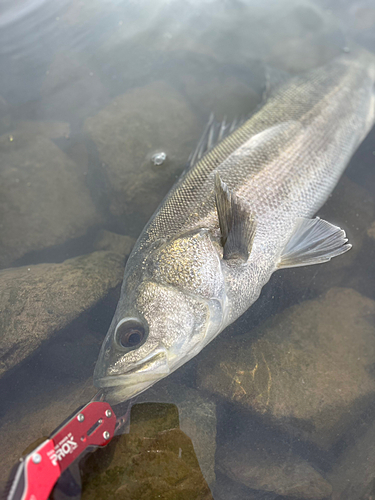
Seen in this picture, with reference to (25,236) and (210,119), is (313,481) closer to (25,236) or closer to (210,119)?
(25,236)

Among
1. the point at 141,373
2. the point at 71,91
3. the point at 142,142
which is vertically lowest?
the point at 141,373

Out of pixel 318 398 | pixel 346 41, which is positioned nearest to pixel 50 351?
pixel 318 398

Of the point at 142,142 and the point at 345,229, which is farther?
the point at 142,142

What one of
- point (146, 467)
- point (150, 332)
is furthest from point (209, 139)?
point (146, 467)

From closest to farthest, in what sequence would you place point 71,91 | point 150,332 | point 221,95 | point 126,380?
point 126,380
point 150,332
point 221,95
point 71,91

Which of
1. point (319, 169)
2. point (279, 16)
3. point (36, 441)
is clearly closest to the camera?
point (36, 441)

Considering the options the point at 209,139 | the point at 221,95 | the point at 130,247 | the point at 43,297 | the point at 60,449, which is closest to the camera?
the point at 60,449

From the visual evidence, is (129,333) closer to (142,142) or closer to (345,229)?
(345,229)
